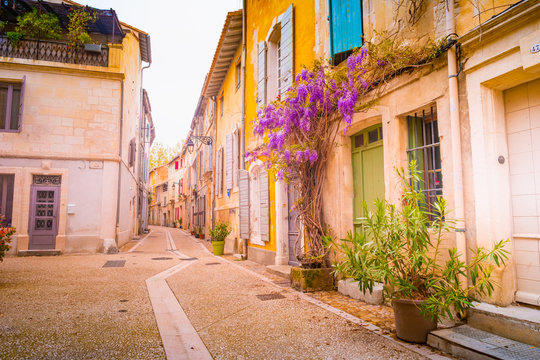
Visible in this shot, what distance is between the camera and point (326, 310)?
4.59m

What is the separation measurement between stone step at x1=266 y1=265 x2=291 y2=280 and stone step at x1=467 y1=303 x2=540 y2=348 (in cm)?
380

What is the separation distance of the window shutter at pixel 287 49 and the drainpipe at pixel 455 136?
13.3 feet

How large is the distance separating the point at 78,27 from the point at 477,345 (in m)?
13.6

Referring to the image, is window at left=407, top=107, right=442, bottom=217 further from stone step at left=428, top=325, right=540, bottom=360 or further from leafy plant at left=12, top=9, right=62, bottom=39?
leafy plant at left=12, top=9, right=62, bottom=39

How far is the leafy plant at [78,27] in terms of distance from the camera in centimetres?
1181

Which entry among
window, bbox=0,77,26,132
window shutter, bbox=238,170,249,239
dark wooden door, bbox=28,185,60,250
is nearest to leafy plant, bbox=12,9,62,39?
window, bbox=0,77,26,132

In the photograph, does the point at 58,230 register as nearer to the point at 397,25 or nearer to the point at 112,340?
the point at 112,340

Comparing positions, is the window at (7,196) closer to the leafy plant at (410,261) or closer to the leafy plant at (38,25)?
the leafy plant at (38,25)

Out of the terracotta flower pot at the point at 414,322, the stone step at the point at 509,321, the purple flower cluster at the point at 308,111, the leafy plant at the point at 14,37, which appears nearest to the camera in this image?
the stone step at the point at 509,321

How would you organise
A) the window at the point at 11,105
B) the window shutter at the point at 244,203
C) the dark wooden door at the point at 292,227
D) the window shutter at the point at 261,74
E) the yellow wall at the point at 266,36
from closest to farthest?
the yellow wall at the point at 266,36
the dark wooden door at the point at 292,227
the window shutter at the point at 261,74
the window shutter at the point at 244,203
the window at the point at 11,105

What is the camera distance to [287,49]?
792 cm

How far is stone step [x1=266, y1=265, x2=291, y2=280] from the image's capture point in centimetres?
694

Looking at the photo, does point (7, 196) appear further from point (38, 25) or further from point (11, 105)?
point (38, 25)

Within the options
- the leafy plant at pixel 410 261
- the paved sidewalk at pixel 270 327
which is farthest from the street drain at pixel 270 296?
the leafy plant at pixel 410 261
